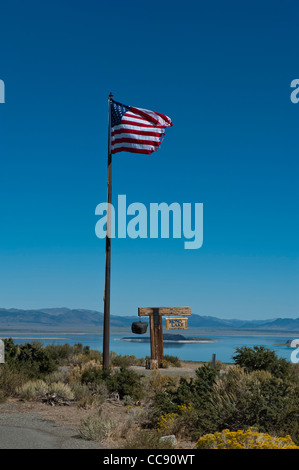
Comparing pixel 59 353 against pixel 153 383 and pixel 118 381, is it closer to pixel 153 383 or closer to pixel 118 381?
pixel 153 383

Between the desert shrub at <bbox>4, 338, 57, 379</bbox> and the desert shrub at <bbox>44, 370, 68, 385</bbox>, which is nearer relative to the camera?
the desert shrub at <bbox>44, 370, 68, 385</bbox>

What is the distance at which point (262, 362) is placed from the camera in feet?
57.5

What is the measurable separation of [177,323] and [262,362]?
11.4 meters

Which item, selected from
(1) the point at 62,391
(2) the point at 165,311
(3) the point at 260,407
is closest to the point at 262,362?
(3) the point at 260,407

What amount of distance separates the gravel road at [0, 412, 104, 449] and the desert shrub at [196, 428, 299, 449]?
8.04 feet

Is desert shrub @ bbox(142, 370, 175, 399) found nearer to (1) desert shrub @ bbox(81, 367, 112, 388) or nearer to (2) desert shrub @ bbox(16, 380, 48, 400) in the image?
(1) desert shrub @ bbox(81, 367, 112, 388)

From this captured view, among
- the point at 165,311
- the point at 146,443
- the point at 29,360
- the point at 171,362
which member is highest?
the point at 165,311

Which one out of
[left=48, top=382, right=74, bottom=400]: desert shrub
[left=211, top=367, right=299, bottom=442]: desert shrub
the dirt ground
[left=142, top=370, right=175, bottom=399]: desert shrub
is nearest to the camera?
[left=211, top=367, right=299, bottom=442]: desert shrub

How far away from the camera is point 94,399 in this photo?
15.6 metres

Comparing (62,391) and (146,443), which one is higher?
(146,443)

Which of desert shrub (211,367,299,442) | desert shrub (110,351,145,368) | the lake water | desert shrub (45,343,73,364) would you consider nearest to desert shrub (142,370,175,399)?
the lake water

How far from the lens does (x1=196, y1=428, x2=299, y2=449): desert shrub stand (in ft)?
26.8

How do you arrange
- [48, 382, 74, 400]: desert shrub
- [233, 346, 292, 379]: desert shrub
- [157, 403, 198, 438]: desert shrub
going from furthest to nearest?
[233, 346, 292, 379]: desert shrub, [48, 382, 74, 400]: desert shrub, [157, 403, 198, 438]: desert shrub

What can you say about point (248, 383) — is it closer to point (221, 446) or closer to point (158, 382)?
point (221, 446)
